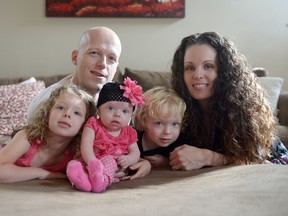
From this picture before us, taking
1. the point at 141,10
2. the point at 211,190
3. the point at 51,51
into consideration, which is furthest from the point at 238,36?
the point at 211,190

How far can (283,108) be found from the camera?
326 centimetres

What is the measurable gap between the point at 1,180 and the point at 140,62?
108 inches

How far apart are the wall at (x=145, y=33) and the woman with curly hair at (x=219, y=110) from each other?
216cm

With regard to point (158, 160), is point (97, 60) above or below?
above

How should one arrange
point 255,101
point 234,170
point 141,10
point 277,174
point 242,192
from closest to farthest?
1. point 242,192
2. point 277,174
3. point 234,170
4. point 255,101
5. point 141,10

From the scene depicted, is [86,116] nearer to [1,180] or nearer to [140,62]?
[1,180]

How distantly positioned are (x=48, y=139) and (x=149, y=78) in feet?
7.01

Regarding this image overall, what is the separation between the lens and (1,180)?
1350 millimetres

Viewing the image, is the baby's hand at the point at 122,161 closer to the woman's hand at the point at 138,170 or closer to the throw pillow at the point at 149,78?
the woman's hand at the point at 138,170

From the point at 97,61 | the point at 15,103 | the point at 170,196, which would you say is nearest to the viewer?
the point at 170,196

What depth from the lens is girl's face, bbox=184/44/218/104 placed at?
1.69 meters

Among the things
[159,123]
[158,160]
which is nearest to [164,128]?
[159,123]

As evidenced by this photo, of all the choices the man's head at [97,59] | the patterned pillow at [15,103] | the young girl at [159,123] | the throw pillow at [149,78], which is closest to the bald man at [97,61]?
the man's head at [97,59]

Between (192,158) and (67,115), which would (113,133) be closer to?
(67,115)
